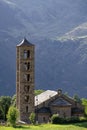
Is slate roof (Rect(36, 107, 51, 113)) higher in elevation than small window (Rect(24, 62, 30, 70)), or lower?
lower

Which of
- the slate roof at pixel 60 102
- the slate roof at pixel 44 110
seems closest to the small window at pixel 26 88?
the slate roof at pixel 44 110

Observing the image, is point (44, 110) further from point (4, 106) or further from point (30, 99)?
point (4, 106)

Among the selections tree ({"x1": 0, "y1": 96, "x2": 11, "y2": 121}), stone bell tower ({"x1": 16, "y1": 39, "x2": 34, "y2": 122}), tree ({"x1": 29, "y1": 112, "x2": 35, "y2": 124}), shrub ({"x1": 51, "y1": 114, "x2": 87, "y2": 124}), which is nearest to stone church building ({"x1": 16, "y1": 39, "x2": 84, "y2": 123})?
stone bell tower ({"x1": 16, "y1": 39, "x2": 34, "y2": 122})

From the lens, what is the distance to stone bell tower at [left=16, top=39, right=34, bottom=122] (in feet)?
361

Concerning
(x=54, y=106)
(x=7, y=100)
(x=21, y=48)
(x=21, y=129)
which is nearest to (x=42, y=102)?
(x=54, y=106)

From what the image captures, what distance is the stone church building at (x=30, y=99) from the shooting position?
11031 cm

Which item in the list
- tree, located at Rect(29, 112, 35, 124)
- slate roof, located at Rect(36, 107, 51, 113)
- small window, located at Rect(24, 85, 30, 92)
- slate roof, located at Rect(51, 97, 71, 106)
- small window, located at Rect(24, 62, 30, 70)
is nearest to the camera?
tree, located at Rect(29, 112, 35, 124)

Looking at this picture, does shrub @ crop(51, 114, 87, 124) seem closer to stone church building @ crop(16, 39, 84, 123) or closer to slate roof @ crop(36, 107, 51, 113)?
stone church building @ crop(16, 39, 84, 123)

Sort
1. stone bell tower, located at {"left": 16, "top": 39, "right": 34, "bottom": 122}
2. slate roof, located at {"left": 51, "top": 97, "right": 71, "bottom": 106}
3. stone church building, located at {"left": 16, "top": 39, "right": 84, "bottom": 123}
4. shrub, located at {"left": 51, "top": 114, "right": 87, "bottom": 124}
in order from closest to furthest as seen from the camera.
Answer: shrub, located at {"left": 51, "top": 114, "right": 87, "bottom": 124}, stone bell tower, located at {"left": 16, "top": 39, "right": 34, "bottom": 122}, stone church building, located at {"left": 16, "top": 39, "right": 84, "bottom": 123}, slate roof, located at {"left": 51, "top": 97, "right": 71, "bottom": 106}

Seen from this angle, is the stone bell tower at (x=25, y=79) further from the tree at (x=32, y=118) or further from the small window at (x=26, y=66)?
the tree at (x=32, y=118)

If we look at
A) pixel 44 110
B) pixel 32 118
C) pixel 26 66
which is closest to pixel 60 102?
pixel 44 110

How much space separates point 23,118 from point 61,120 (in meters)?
11.7

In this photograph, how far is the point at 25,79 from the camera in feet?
367

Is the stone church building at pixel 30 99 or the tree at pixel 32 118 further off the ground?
the stone church building at pixel 30 99
